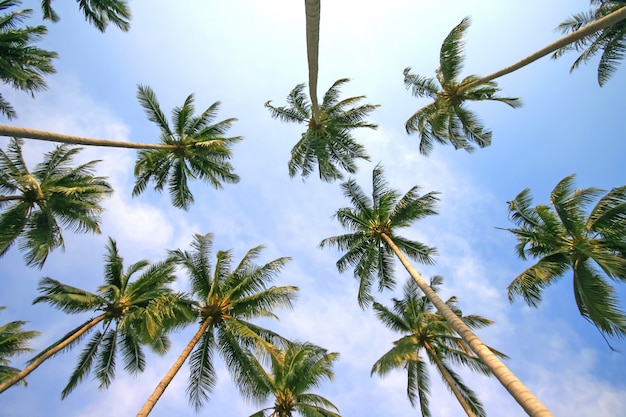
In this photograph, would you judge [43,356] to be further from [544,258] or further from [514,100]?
[514,100]

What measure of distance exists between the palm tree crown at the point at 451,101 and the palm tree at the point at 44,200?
16.7 meters

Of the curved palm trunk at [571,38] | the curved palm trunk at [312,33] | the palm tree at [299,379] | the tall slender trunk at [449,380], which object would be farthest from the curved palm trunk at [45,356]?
the curved palm trunk at [571,38]

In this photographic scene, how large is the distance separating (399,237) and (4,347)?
2248 centimetres

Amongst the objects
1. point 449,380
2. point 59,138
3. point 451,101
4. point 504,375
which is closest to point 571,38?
point 451,101

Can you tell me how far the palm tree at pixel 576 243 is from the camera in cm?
1090

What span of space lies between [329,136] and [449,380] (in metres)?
14.0

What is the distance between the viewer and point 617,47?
14.7m

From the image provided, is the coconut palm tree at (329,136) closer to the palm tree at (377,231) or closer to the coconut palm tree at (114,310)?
the palm tree at (377,231)

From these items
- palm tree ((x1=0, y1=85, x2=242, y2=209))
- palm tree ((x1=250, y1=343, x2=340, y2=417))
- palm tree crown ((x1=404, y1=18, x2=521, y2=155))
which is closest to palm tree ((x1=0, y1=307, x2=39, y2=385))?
palm tree ((x1=0, y1=85, x2=242, y2=209))

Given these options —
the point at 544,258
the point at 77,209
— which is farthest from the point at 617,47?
the point at 77,209

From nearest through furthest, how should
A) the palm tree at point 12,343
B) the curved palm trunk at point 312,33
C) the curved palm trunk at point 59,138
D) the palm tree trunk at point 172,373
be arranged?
the curved palm trunk at point 312,33
the curved palm trunk at point 59,138
the palm tree trunk at point 172,373
the palm tree at point 12,343

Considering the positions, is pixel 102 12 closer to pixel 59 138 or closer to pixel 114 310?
pixel 59 138

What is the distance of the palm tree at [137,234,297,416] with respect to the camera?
43.3 ft

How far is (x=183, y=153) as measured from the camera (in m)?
17.0
